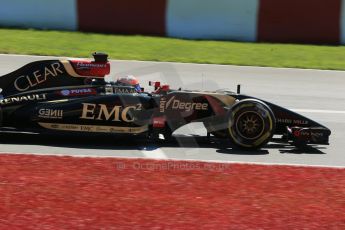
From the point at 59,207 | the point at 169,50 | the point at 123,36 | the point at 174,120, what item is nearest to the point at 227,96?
the point at 174,120

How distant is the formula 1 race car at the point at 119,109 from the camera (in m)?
7.74

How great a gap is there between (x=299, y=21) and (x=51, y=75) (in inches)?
473

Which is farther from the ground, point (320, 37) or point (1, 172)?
point (320, 37)

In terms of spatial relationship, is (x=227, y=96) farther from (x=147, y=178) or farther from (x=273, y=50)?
(x=273, y=50)

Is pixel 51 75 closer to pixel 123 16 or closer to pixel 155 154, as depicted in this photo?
pixel 155 154

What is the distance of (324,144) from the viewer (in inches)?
319

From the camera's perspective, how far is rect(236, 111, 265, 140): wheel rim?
782 centimetres

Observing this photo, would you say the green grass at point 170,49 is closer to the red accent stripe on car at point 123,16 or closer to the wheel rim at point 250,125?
the red accent stripe on car at point 123,16

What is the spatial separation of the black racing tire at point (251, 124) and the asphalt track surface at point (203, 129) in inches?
6.5

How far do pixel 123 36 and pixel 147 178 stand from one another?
1250cm

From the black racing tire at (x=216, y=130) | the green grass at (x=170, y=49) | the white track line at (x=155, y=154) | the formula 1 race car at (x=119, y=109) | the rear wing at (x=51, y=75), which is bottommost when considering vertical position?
the white track line at (x=155, y=154)

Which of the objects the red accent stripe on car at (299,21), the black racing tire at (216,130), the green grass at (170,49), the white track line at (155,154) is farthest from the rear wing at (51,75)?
the red accent stripe on car at (299,21)

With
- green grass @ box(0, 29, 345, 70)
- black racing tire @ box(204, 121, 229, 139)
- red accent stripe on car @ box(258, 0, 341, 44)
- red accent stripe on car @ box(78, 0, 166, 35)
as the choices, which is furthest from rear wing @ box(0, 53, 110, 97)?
red accent stripe on car @ box(258, 0, 341, 44)

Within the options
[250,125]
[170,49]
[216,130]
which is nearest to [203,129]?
[216,130]
